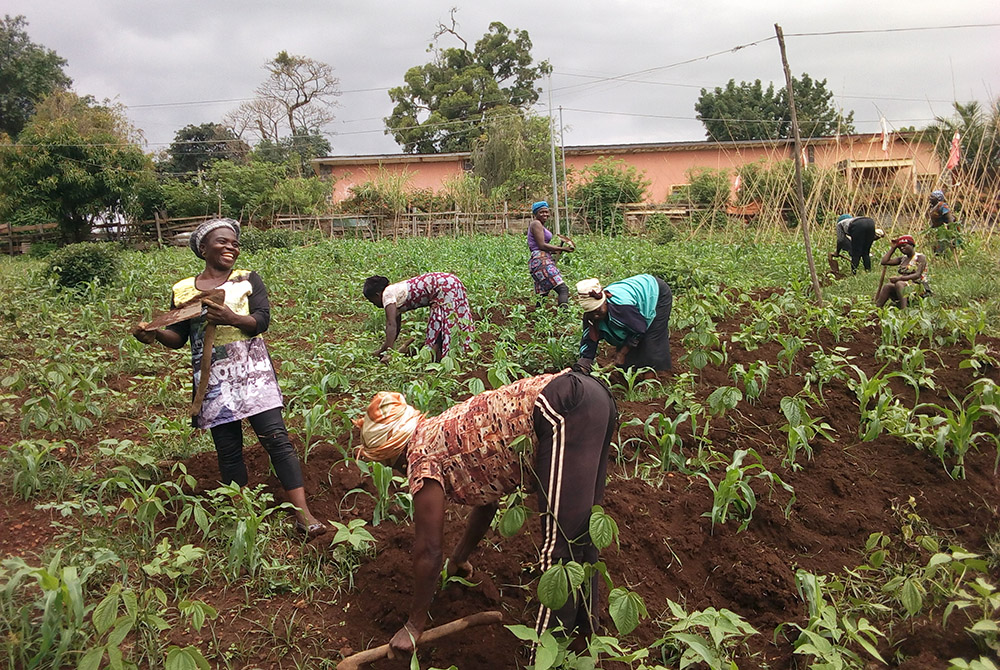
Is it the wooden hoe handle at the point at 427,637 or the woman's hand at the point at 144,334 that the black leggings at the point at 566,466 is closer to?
the wooden hoe handle at the point at 427,637

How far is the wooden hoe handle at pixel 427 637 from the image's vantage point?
7.19ft

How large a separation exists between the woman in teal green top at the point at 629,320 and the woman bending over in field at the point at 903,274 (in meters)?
2.73

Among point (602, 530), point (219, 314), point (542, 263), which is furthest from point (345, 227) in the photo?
point (602, 530)

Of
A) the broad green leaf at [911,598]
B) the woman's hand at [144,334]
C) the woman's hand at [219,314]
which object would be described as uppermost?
the woman's hand at [219,314]

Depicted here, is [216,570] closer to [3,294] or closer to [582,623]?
[582,623]

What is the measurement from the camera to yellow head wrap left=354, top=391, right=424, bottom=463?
6.98ft

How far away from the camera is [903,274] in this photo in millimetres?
6562

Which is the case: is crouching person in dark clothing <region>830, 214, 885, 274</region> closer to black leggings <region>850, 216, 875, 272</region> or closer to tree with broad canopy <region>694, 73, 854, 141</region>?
black leggings <region>850, 216, 875, 272</region>

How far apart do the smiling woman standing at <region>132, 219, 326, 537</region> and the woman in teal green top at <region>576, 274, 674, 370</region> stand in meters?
2.06

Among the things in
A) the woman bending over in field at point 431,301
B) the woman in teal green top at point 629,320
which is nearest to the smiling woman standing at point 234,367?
the woman in teal green top at point 629,320

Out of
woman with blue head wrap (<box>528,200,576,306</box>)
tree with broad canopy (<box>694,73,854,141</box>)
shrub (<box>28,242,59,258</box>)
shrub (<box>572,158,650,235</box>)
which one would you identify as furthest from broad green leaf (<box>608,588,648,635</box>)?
tree with broad canopy (<box>694,73,854,141</box>)

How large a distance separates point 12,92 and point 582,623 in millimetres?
32220

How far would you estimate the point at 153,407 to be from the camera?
4719mm

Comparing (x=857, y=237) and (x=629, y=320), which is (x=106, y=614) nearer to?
(x=629, y=320)
